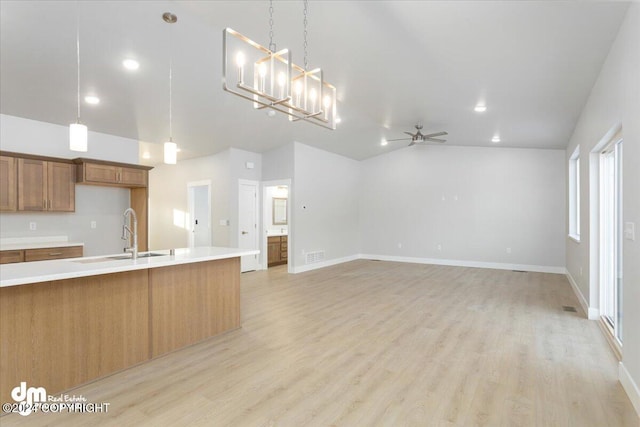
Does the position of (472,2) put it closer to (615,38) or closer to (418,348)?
(615,38)

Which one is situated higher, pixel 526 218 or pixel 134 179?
pixel 134 179

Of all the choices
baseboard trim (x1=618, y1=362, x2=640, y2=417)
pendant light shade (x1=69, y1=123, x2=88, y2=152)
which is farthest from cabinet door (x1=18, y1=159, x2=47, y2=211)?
baseboard trim (x1=618, y1=362, x2=640, y2=417)

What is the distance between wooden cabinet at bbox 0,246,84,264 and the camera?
4340 millimetres

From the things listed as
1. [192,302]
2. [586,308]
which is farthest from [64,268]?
[586,308]

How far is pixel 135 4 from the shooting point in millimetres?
2992

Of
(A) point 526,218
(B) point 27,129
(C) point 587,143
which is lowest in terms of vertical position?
(A) point 526,218

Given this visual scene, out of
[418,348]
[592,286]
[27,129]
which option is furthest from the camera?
[27,129]

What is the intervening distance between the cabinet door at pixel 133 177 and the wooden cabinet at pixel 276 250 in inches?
125

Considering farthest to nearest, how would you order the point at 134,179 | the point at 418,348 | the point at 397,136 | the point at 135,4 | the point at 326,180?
1. the point at 326,180
2. the point at 397,136
3. the point at 134,179
4. the point at 418,348
5. the point at 135,4

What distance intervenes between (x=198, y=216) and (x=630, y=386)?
776 centimetres

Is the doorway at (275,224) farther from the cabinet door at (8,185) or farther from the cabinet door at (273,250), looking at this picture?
the cabinet door at (8,185)

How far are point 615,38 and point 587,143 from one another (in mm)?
1796

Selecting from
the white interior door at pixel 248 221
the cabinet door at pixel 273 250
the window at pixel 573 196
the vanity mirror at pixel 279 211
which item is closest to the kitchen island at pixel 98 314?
the white interior door at pixel 248 221

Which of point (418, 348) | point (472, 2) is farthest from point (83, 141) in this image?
point (418, 348)
